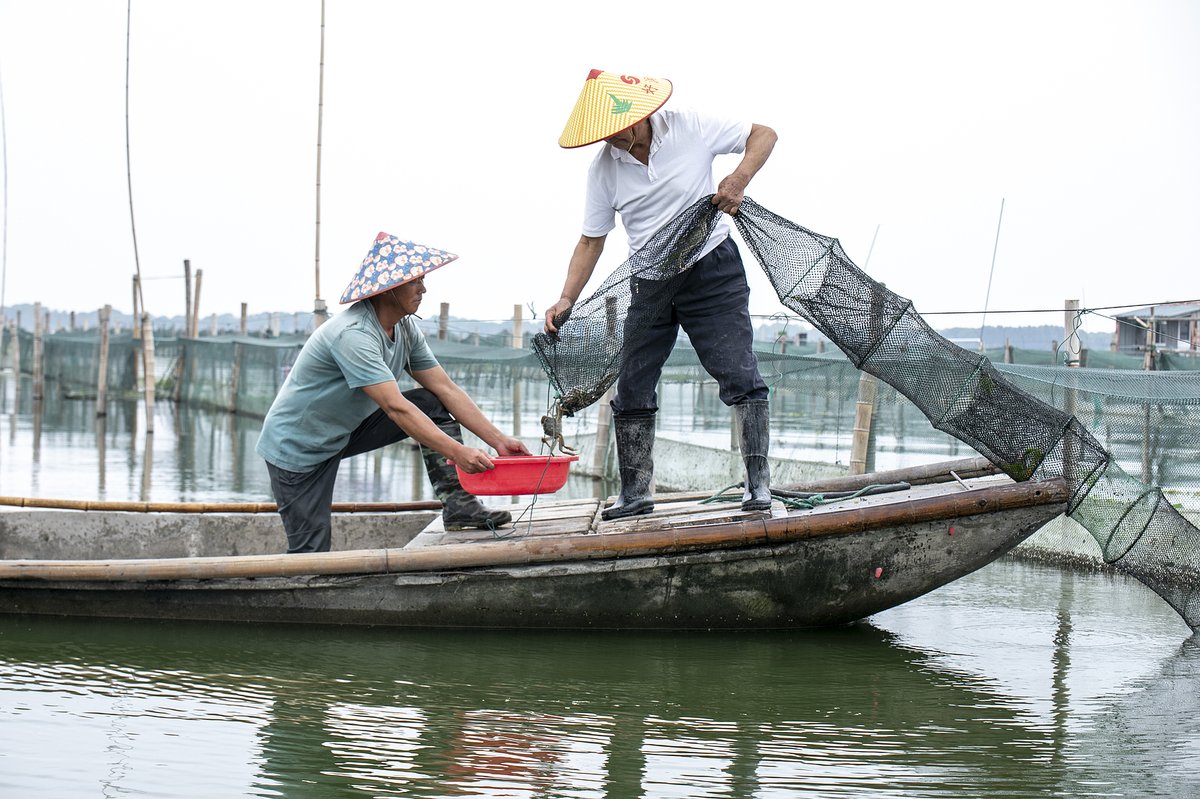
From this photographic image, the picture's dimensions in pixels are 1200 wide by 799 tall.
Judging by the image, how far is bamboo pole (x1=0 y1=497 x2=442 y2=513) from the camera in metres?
6.08

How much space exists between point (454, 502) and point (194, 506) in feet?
5.28

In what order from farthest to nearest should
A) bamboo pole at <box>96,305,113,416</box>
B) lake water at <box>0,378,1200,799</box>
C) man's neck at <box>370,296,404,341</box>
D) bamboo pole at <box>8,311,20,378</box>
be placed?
bamboo pole at <box>8,311,20,378</box>
bamboo pole at <box>96,305,113,416</box>
man's neck at <box>370,296,404,341</box>
lake water at <box>0,378,1200,799</box>

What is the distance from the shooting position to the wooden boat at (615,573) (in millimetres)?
4660

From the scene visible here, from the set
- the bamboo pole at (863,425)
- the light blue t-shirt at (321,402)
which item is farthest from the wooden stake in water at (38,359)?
the light blue t-shirt at (321,402)

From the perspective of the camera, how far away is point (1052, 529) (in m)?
7.10

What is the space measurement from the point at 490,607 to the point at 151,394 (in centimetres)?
1311

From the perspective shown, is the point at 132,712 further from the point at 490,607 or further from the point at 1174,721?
the point at 1174,721

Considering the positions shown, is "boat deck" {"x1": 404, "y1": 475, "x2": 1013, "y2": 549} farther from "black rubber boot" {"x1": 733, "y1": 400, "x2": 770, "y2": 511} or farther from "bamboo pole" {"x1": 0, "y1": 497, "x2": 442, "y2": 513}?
"bamboo pole" {"x1": 0, "y1": 497, "x2": 442, "y2": 513}

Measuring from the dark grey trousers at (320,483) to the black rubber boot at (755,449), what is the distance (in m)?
1.30

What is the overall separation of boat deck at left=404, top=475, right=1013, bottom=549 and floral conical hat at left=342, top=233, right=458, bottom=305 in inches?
42.5

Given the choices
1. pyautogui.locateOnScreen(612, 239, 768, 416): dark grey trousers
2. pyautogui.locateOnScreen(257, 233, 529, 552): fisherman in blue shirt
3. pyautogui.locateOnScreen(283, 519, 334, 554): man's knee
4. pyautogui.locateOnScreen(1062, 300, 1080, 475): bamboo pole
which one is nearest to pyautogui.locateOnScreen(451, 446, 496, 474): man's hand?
pyautogui.locateOnScreen(257, 233, 529, 552): fisherman in blue shirt

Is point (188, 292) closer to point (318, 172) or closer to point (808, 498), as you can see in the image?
point (318, 172)

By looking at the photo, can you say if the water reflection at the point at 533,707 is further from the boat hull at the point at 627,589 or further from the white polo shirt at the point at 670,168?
the white polo shirt at the point at 670,168

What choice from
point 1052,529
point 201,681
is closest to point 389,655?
point 201,681
